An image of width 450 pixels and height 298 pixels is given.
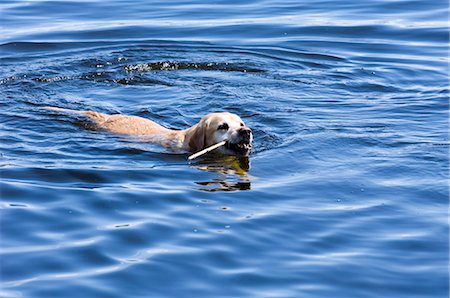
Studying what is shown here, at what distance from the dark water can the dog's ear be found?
0.22m

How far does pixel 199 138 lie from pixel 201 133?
0.05 metres

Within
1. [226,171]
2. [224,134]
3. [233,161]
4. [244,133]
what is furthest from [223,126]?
[226,171]

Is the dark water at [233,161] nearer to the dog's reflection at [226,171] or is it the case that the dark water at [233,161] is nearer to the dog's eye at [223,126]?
the dog's reflection at [226,171]

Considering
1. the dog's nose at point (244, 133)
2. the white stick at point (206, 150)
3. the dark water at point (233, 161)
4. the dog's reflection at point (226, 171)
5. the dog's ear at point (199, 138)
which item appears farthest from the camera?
the dog's ear at point (199, 138)

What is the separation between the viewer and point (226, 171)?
9641mm

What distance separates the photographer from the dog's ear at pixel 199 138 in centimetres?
1012

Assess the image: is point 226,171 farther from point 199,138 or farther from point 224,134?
point 199,138

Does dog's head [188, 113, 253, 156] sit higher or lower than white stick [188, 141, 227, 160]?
higher

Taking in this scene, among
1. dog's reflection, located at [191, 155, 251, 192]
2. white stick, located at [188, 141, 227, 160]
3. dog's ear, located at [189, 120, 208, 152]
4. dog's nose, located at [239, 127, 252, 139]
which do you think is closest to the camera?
dog's reflection, located at [191, 155, 251, 192]

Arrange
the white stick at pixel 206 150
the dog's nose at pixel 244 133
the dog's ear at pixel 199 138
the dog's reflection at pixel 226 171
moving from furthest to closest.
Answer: the dog's ear at pixel 199 138 → the dog's nose at pixel 244 133 → the white stick at pixel 206 150 → the dog's reflection at pixel 226 171

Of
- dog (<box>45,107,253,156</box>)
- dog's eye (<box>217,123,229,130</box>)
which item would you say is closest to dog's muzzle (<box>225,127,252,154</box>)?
dog (<box>45,107,253,156</box>)

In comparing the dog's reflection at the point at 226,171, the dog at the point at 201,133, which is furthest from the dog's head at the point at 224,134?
the dog's reflection at the point at 226,171

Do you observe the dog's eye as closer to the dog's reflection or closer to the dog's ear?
the dog's ear

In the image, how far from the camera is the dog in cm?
1002
